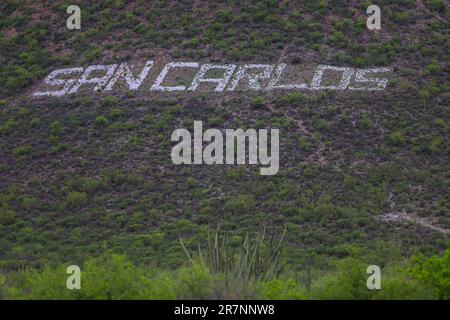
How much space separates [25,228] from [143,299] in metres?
15.6

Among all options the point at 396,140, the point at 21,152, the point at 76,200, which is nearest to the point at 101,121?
the point at 21,152

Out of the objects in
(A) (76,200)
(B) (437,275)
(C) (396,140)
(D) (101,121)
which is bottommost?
(C) (396,140)

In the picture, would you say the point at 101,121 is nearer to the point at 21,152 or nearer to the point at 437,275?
the point at 21,152

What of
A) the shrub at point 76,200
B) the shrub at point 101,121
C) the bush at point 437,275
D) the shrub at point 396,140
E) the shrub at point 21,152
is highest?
the bush at point 437,275

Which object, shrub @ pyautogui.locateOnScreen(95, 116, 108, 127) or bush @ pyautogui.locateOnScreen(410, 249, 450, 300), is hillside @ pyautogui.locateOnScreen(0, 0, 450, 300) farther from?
bush @ pyautogui.locateOnScreen(410, 249, 450, 300)

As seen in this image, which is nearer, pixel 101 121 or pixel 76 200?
pixel 76 200

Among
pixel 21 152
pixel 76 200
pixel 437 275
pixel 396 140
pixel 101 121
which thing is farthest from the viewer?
pixel 101 121

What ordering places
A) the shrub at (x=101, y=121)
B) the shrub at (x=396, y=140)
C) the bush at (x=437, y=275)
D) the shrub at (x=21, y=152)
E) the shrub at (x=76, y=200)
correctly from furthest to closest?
the shrub at (x=101, y=121) → the shrub at (x=21, y=152) → the shrub at (x=396, y=140) → the shrub at (x=76, y=200) → the bush at (x=437, y=275)

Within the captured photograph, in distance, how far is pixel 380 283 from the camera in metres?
17.2

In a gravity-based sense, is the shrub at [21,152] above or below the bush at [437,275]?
below

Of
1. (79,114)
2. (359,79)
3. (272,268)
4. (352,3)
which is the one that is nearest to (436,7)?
(352,3)

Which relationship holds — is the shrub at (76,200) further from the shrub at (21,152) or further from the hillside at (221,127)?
the shrub at (21,152)

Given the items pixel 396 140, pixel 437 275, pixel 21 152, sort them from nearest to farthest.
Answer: pixel 437 275 → pixel 396 140 → pixel 21 152

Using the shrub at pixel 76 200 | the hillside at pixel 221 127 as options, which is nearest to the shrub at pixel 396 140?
the hillside at pixel 221 127
